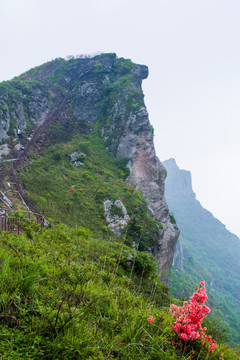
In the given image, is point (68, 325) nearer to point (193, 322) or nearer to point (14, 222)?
point (193, 322)

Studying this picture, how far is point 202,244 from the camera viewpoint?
112688 millimetres

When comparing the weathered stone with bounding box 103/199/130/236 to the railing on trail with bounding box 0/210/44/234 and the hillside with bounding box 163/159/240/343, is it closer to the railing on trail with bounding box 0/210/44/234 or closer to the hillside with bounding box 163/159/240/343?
the railing on trail with bounding box 0/210/44/234

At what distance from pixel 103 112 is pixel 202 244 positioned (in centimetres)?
10660

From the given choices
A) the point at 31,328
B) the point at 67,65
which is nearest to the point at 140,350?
the point at 31,328

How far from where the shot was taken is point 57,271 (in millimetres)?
2939

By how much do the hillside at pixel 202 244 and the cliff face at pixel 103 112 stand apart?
41434 millimetres

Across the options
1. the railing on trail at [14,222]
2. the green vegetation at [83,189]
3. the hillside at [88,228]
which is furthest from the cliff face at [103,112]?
the railing on trail at [14,222]

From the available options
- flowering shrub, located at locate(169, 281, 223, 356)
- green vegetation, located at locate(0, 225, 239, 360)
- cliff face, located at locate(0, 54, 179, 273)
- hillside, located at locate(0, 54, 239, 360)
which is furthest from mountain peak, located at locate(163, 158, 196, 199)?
green vegetation, located at locate(0, 225, 239, 360)

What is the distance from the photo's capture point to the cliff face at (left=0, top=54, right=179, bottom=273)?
2344 cm

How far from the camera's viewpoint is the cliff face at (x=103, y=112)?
23.4 m

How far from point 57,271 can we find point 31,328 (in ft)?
4.03

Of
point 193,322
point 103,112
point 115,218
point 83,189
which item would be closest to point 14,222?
point 193,322

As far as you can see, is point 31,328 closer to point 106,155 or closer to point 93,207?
point 93,207

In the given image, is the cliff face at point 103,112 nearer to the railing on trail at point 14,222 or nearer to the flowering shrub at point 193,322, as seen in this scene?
the railing on trail at point 14,222
